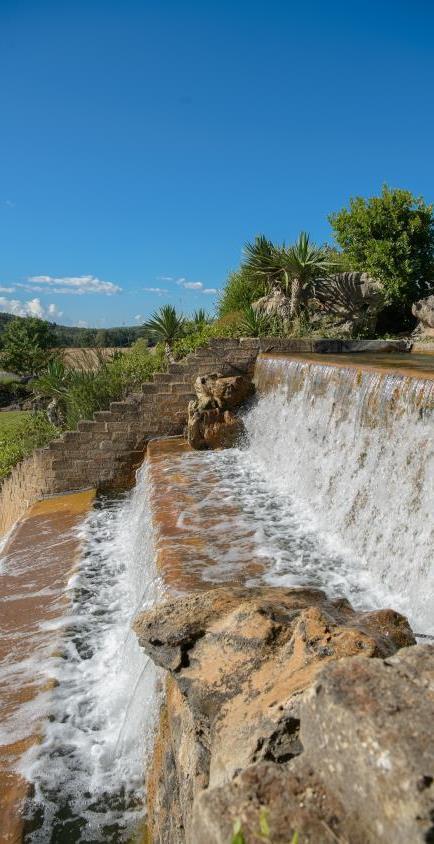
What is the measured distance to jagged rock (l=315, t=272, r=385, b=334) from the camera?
15.2m

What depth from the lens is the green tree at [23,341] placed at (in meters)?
36.6

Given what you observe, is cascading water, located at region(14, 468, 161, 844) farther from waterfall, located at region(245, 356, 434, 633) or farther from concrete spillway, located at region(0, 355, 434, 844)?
waterfall, located at region(245, 356, 434, 633)

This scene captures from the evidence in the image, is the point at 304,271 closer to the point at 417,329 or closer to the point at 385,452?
the point at 417,329

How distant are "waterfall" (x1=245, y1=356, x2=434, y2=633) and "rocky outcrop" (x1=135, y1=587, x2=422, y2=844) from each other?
136 centimetres

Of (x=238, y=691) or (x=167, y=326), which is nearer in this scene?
(x=238, y=691)

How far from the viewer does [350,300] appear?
616 inches

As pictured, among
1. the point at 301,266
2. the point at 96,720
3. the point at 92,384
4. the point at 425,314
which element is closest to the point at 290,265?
the point at 301,266

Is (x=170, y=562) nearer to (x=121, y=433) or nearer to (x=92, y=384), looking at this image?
(x=121, y=433)

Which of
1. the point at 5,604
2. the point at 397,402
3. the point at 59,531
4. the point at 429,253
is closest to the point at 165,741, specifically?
the point at 5,604

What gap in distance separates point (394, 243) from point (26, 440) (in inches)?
503

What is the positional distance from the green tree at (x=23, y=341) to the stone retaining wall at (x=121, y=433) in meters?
25.2

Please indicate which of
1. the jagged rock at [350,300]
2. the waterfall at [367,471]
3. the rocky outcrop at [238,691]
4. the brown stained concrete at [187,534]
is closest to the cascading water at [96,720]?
the brown stained concrete at [187,534]

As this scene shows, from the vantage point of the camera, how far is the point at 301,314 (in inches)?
562

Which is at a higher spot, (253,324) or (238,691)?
(253,324)
